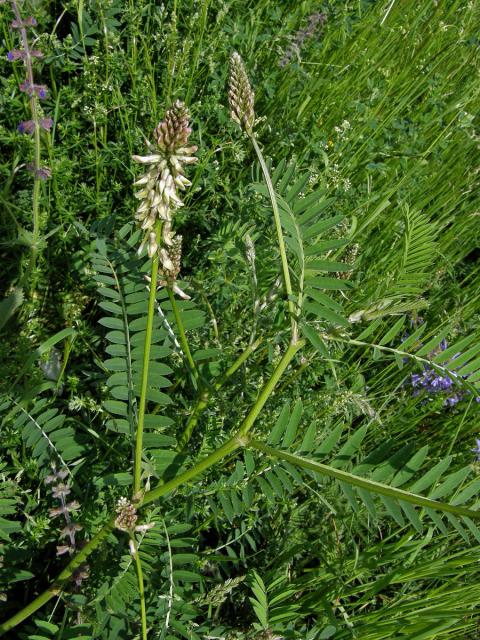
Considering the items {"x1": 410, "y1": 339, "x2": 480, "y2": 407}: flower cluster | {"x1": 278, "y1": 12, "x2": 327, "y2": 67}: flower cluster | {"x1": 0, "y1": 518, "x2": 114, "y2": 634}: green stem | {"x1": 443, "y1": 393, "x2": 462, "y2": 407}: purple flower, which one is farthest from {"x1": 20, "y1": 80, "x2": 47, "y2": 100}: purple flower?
{"x1": 443, "y1": 393, "x2": 462, "y2": 407}: purple flower

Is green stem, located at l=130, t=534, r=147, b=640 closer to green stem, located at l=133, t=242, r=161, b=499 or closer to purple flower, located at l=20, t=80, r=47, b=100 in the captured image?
green stem, located at l=133, t=242, r=161, b=499

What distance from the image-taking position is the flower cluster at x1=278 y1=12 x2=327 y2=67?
277 cm

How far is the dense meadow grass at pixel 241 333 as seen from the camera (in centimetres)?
152

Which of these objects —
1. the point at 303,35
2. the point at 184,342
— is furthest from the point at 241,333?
the point at 303,35

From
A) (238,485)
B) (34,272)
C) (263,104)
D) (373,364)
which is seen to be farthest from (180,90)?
(238,485)

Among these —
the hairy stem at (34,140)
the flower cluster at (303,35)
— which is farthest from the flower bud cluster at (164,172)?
the flower cluster at (303,35)

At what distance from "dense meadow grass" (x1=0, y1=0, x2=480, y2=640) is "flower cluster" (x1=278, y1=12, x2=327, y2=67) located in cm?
1

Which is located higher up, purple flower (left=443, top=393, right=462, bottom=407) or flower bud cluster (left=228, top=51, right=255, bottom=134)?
flower bud cluster (left=228, top=51, right=255, bottom=134)

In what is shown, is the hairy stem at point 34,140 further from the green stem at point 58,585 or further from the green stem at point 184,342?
the green stem at point 58,585

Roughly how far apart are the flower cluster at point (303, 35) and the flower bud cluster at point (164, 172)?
5.76 ft

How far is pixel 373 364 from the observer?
260 cm

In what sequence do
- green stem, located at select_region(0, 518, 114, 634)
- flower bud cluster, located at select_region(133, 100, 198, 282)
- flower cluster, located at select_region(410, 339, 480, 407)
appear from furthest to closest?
flower cluster, located at select_region(410, 339, 480, 407), green stem, located at select_region(0, 518, 114, 634), flower bud cluster, located at select_region(133, 100, 198, 282)

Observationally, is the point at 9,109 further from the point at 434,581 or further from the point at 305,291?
the point at 434,581

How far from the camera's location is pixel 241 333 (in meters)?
2.10
